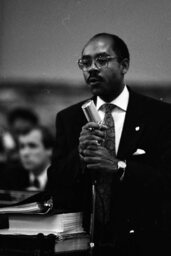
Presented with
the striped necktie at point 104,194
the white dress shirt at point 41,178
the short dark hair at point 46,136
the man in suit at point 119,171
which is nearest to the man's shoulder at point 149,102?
the man in suit at point 119,171

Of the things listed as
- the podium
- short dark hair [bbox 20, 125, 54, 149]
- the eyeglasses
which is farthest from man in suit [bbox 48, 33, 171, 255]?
short dark hair [bbox 20, 125, 54, 149]

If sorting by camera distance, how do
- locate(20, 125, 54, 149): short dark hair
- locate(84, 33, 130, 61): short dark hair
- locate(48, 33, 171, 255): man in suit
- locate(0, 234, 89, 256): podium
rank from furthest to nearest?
1. locate(20, 125, 54, 149): short dark hair
2. locate(84, 33, 130, 61): short dark hair
3. locate(48, 33, 171, 255): man in suit
4. locate(0, 234, 89, 256): podium

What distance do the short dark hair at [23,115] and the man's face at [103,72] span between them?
19.6 inches

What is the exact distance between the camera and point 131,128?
1.61 meters

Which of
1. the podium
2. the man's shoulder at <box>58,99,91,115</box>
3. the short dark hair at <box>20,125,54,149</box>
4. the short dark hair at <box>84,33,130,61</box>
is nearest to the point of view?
the podium

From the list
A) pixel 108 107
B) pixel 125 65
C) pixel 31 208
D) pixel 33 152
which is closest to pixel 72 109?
pixel 108 107

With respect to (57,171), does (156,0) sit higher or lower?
higher

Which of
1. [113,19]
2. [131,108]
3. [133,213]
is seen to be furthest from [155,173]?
[113,19]

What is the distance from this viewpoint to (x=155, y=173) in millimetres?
1499

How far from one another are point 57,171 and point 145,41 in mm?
656

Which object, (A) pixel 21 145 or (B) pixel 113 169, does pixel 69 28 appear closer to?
(A) pixel 21 145

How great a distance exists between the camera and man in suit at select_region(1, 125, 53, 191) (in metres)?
2.04

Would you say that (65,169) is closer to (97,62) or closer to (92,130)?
(92,130)

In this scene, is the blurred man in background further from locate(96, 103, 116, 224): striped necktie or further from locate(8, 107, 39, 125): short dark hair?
locate(96, 103, 116, 224): striped necktie
